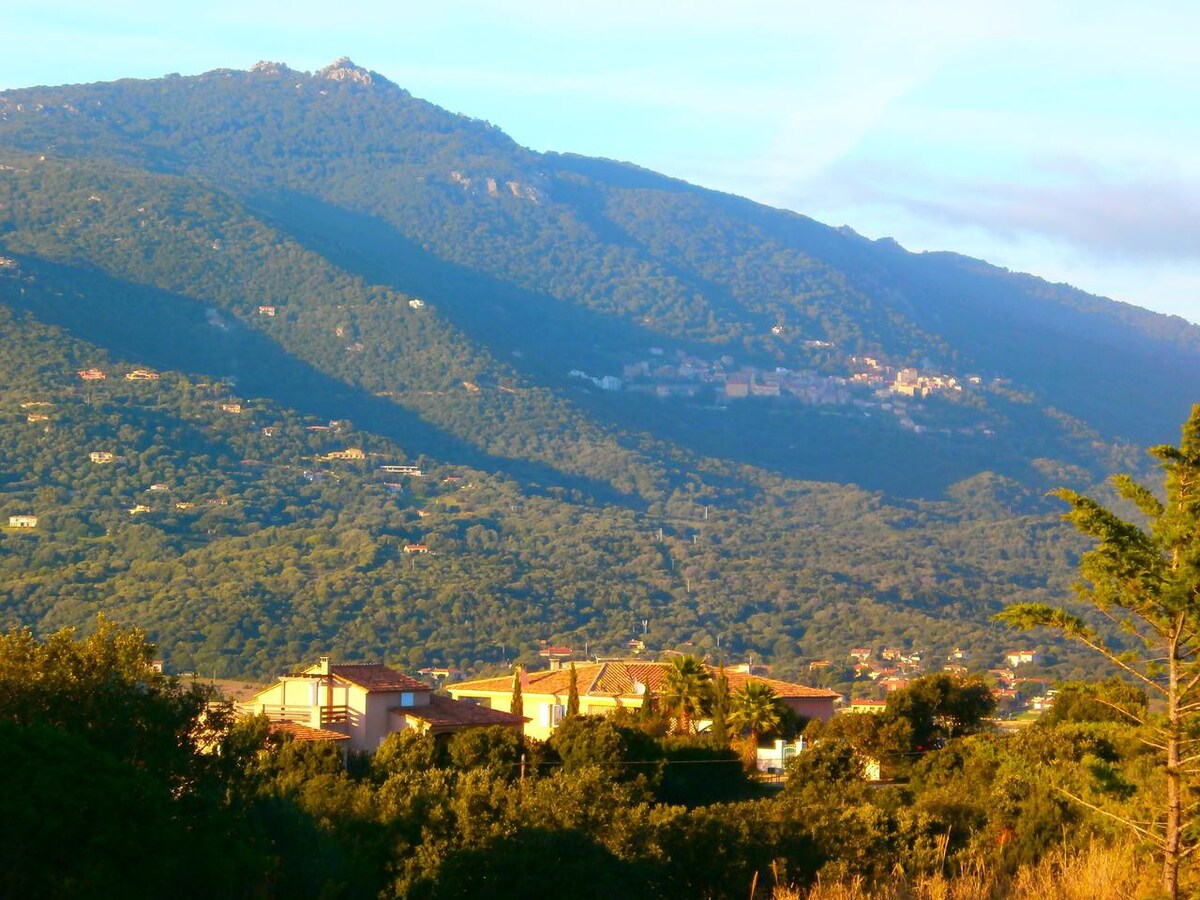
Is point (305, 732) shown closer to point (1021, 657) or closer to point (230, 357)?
point (1021, 657)

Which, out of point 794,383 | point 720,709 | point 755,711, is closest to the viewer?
point 720,709

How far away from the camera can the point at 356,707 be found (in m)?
39.6

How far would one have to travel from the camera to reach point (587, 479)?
133m

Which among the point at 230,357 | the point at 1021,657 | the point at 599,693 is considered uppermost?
the point at 230,357

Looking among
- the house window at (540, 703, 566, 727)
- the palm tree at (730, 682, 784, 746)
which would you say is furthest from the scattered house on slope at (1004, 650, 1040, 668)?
the palm tree at (730, 682, 784, 746)

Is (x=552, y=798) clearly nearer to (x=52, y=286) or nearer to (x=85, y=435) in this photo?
(x=85, y=435)

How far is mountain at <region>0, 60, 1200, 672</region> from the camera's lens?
9125 centimetres

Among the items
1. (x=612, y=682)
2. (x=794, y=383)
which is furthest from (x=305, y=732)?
(x=794, y=383)

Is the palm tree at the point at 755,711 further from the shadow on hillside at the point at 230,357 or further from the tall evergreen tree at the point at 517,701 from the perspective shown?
the shadow on hillside at the point at 230,357

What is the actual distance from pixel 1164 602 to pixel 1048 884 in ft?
13.4

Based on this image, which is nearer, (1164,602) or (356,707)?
(1164,602)

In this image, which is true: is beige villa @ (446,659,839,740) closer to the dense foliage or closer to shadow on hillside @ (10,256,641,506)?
the dense foliage

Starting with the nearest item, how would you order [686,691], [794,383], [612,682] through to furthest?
[686,691] → [612,682] → [794,383]

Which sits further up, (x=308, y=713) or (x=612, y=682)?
(x=308, y=713)
